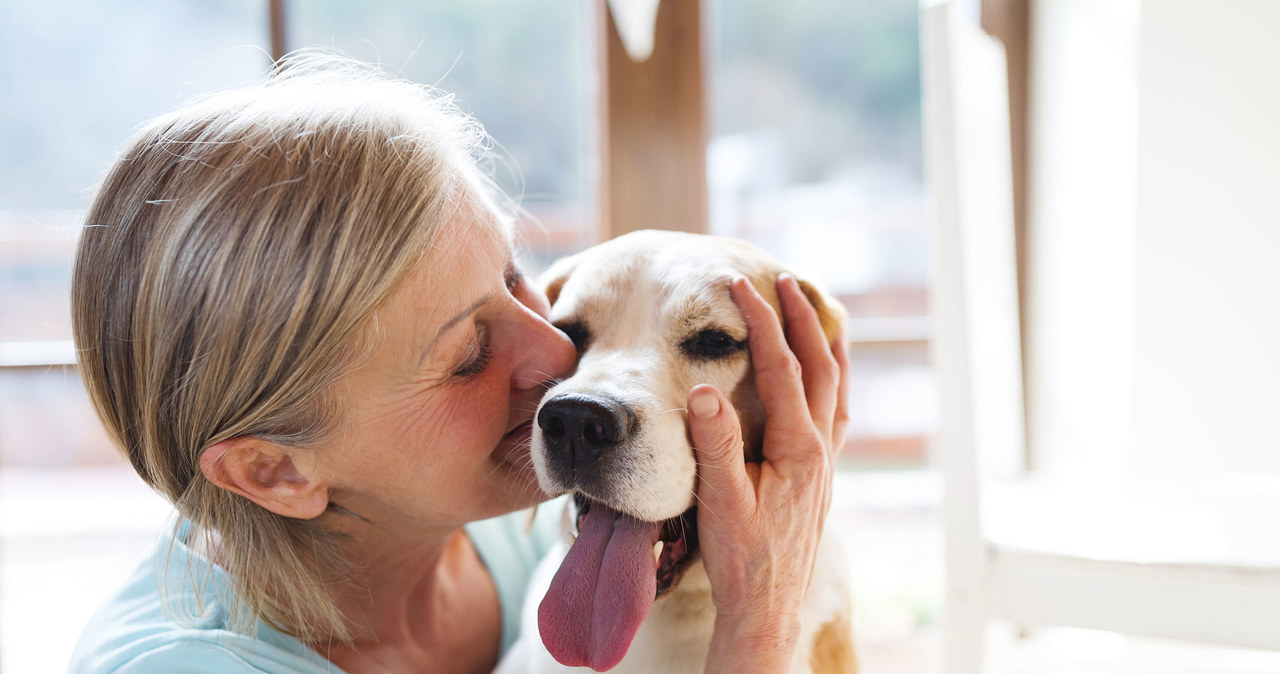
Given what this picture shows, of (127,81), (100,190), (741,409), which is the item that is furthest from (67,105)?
(741,409)

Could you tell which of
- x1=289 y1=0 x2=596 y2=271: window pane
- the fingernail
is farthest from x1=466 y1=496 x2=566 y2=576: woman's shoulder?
x1=289 y1=0 x2=596 y2=271: window pane

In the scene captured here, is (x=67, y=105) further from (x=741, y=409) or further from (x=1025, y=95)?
(x=1025, y=95)

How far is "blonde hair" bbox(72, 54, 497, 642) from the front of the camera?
2.58 feet

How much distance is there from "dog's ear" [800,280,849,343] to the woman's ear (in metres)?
0.62

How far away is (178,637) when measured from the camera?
838 millimetres

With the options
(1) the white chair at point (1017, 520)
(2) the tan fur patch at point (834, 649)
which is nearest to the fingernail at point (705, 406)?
(2) the tan fur patch at point (834, 649)

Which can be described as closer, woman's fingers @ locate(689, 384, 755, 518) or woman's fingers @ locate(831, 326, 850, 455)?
woman's fingers @ locate(689, 384, 755, 518)

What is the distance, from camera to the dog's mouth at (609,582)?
33.3 inches

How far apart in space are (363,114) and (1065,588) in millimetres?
1094

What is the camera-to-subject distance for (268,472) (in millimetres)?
887

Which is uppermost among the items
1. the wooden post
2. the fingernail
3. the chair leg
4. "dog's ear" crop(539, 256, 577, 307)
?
the wooden post

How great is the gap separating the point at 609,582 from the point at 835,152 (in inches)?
71.8

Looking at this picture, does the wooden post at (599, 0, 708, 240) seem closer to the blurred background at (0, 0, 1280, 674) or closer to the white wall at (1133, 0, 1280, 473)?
the blurred background at (0, 0, 1280, 674)

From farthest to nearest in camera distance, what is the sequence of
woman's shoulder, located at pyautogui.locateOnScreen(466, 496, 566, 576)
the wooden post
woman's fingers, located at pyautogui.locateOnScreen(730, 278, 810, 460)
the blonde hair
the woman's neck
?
1. the wooden post
2. woman's shoulder, located at pyautogui.locateOnScreen(466, 496, 566, 576)
3. the woman's neck
4. woman's fingers, located at pyautogui.locateOnScreen(730, 278, 810, 460)
5. the blonde hair
